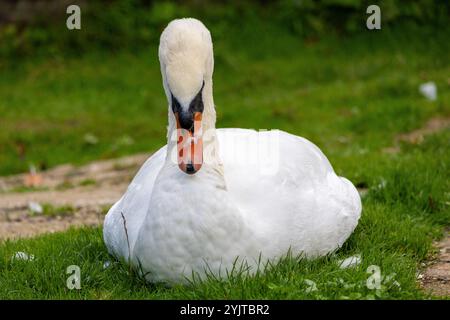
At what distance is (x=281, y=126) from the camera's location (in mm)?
10930

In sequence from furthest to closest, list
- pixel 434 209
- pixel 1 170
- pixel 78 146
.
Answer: pixel 78 146, pixel 1 170, pixel 434 209

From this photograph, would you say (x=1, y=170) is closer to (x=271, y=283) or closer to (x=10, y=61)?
(x=10, y=61)

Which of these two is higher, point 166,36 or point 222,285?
point 166,36

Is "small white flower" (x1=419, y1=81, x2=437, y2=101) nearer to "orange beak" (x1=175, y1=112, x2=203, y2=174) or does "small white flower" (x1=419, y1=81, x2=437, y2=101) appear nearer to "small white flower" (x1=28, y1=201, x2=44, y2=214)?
"small white flower" (x1=28, y1=201, x2=44, y2=214)

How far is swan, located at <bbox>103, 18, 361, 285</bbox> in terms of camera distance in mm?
4117

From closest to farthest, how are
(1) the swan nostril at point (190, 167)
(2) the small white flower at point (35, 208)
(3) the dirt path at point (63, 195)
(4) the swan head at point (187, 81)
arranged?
(4) the swan head at point (187, 81) → (1) the swan nostril at point (190, 167) → (3) the dirt path at point (63, 195) → (2) the small white flower at point (35, 208)

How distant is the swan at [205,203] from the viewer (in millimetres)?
4117

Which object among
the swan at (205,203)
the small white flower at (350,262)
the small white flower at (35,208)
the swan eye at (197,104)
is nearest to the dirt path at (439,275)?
the small white flower at (350,262)

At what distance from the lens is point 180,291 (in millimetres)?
4219

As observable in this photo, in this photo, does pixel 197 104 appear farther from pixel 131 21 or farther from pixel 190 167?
pixel 131 21

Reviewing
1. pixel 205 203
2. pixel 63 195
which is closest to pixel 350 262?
pixel 205 203

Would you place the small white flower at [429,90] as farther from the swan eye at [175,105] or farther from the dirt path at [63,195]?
the swan eye at [175,105]
